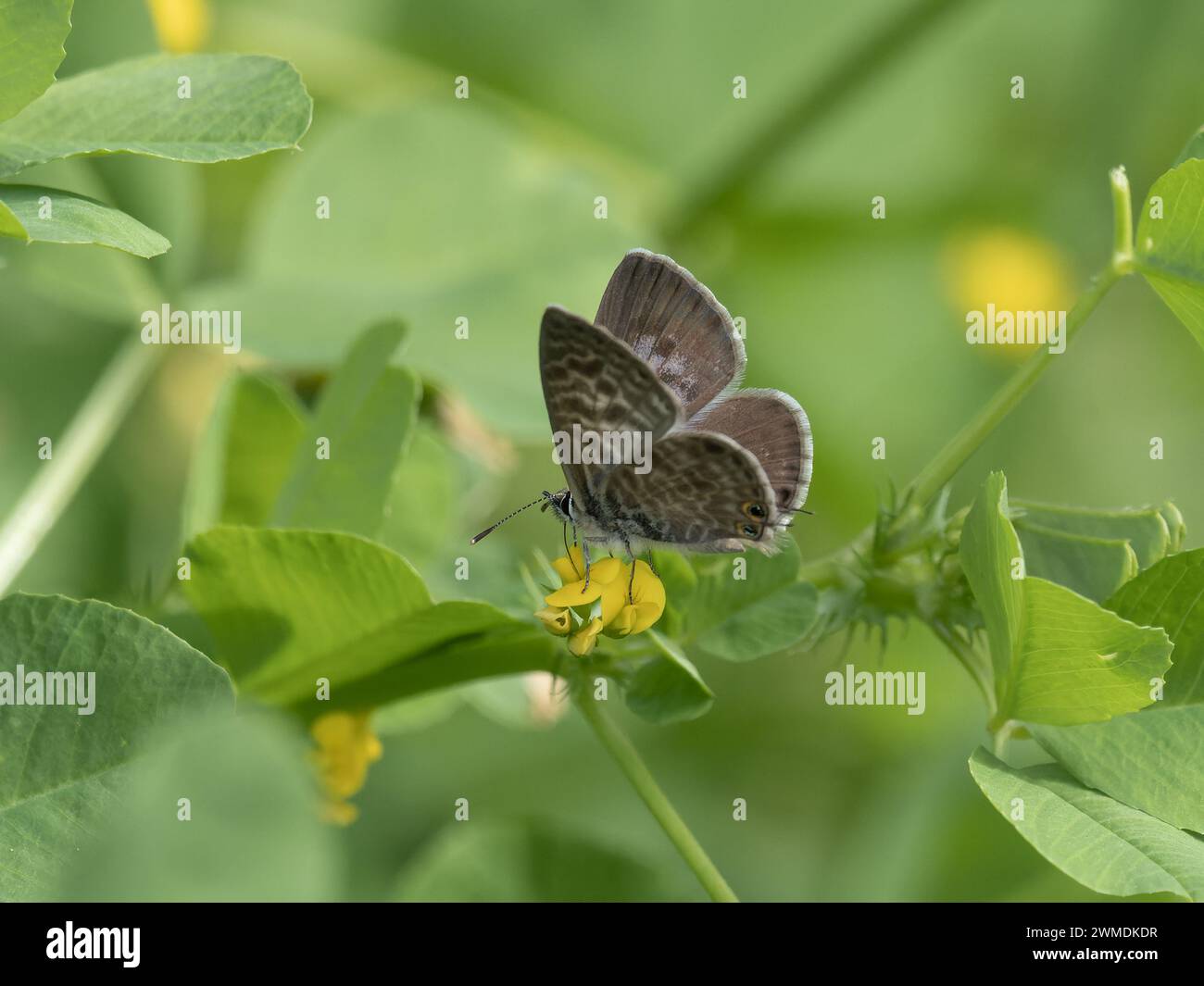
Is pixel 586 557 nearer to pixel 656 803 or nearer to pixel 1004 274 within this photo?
pixel 656 803

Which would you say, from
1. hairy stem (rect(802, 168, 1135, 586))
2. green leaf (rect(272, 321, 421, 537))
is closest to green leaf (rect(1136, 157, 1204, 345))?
hairy stem (rect(802, 168, 1135, 586))

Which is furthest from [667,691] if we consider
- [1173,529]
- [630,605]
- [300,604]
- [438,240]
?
[438,240]

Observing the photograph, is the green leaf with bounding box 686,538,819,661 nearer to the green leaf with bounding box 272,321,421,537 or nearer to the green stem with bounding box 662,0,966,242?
the green leaf with bounding box 272,321,421,537

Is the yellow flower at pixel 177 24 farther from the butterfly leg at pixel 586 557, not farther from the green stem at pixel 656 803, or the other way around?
the green stem at pixel 656 803

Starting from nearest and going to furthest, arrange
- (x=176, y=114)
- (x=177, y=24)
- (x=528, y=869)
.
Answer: (x=176, y=114), (x=528, y=869), (x=177, y=24)

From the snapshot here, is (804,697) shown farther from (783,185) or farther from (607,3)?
(607,3)

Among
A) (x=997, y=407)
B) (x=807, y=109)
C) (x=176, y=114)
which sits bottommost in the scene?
(x=997, y=407)

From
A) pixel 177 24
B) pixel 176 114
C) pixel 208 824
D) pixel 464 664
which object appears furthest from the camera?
pixel 177 24

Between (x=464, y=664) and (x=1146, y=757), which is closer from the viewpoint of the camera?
(x=1146, y=757)
